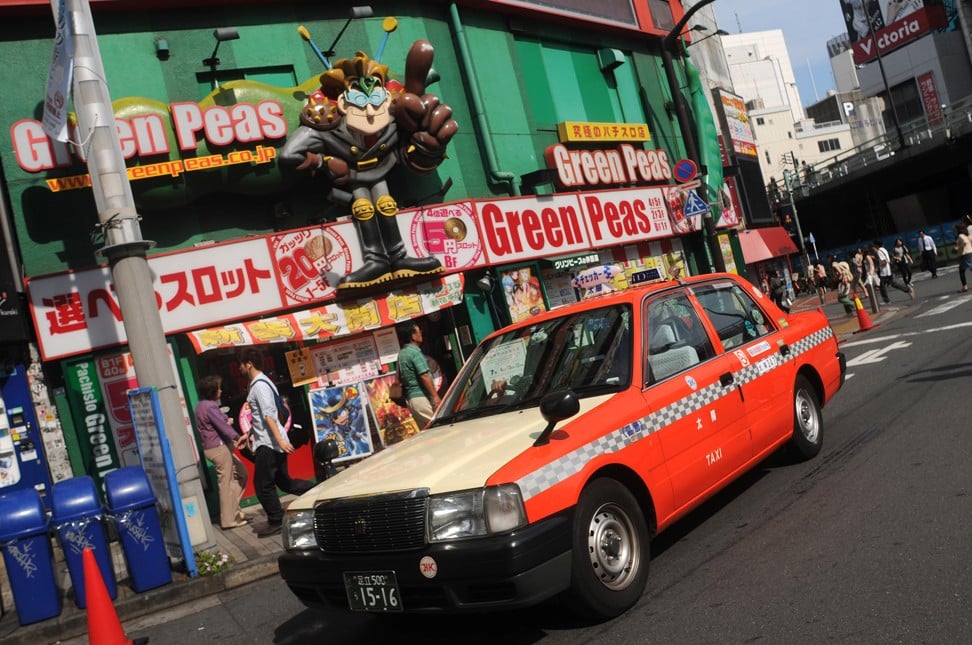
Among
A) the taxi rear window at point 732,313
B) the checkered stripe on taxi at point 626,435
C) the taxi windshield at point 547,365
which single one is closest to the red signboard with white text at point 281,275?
the taxi windshield at point 547,365

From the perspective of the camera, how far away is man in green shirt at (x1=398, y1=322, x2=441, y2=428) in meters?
10.5

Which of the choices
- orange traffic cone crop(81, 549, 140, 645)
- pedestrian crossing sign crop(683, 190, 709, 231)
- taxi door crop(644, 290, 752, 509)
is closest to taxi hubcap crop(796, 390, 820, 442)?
taxi door crop(644, 290, 752, 509)

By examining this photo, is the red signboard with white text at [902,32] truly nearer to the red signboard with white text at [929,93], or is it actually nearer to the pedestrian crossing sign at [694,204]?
the red signboard with white text at [929,93]

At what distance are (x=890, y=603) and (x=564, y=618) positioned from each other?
160 cm

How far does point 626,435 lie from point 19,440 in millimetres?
8961

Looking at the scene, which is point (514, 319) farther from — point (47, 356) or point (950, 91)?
point (950, 91)

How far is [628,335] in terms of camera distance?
5.46 meters

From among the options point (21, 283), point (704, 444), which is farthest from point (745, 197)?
point (704, 444)

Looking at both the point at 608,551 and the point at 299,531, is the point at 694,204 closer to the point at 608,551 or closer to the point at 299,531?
the point at 608,551

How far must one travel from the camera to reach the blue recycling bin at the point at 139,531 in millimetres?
7266

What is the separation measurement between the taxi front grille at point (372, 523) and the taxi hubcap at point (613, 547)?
35.1 inches

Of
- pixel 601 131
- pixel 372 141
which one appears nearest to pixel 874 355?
pixel 601 131

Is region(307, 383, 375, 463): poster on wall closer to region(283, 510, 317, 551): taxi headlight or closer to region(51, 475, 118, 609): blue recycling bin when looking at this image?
region(51, 475, 118, 609): blue recycling bin

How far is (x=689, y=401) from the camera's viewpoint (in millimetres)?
5426
